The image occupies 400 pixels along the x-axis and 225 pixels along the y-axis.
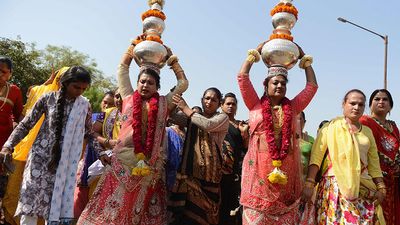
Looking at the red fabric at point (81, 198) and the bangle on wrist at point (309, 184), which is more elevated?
the bangle on wrist at point (309, 184)

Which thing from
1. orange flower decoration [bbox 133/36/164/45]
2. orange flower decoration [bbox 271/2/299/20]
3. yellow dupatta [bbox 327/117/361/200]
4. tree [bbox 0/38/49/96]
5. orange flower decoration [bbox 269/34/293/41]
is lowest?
yellow dupatta [bbox 327/117/361/200]

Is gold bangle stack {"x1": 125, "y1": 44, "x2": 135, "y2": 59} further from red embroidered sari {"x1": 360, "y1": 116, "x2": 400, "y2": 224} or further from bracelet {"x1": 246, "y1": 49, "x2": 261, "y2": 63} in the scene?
red embroidered sari {"x1": 360, "y1": 116, "x2": 400, "y2": 224}

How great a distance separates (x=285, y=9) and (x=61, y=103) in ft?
8.60

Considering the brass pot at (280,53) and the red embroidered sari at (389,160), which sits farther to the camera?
the red embroidered sari at (389,160)

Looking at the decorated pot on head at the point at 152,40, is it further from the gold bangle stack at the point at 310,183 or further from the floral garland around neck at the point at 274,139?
the gold bangle stack at the point at 310,183

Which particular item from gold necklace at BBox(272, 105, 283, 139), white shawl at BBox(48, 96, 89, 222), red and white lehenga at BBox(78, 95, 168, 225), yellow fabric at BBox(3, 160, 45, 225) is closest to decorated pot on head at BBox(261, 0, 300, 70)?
gold necklace at BBox(272, 105, 283, 139)

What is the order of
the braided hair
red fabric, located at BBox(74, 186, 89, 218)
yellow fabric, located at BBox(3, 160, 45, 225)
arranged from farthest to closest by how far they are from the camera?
red fabric, located at BBox(74, 186, 89, 218)
yellow fabric, located at BBox(3, 160, 45, 225)
the braided hair

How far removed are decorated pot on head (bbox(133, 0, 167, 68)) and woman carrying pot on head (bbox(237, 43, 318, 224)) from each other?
975 mm

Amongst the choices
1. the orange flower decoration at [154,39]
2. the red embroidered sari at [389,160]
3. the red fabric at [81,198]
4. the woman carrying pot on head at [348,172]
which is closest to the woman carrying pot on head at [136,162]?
the orange flower decoration at [154,39]

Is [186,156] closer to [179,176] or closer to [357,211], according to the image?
[179,176]

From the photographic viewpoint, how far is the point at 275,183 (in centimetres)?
442

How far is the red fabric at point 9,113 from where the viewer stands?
527 centimetres

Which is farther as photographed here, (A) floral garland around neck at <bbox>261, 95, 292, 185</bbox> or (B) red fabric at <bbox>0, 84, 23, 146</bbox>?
(B) red fabric at <bbox>0, 84, 23, 146</bbox>

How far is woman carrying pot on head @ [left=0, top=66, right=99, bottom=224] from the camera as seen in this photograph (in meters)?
4.16
